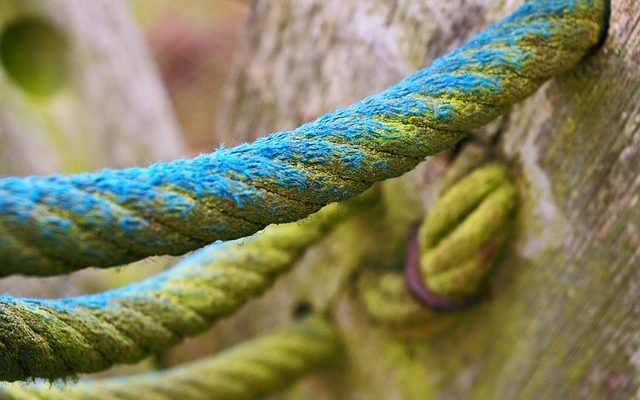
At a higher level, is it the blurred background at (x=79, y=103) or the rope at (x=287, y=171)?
the blurred background at (x=79, y=103)

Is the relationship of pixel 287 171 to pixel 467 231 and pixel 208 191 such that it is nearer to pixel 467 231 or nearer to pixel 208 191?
pixel 208 191

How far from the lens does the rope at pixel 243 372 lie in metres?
1.11

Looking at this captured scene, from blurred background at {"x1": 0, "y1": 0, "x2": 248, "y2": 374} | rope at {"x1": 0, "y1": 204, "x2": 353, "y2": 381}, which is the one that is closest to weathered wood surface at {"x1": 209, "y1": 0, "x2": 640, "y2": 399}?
rope at {"x1": 0, "y1": 204, "x2": 353, "y2": 381}

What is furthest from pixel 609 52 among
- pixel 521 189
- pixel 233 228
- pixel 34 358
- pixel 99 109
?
pixel 99 109

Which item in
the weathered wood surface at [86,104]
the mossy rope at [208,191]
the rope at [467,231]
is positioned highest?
the weathered wood surface at [86,104]

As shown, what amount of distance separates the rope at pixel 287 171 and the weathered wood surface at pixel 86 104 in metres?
0.96

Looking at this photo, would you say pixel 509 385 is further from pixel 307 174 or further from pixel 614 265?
pixel 307 174

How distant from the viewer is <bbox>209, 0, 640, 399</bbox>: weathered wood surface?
33.6 inches

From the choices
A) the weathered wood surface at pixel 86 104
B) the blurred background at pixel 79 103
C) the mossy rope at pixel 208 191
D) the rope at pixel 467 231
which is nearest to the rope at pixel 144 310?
the mossy rope at pixel 208 191

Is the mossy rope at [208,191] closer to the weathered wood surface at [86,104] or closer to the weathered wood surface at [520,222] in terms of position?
the weathered wood surface at [520,222]

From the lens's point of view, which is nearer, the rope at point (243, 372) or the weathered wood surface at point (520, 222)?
the weathered wood surface at point (520, 222)

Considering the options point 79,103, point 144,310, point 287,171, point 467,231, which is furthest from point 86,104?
point 287,171

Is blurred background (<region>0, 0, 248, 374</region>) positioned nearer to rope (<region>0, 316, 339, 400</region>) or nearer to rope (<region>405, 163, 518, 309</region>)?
rope (<region>0, 316, 339, 400</region>)

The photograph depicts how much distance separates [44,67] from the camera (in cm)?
154
